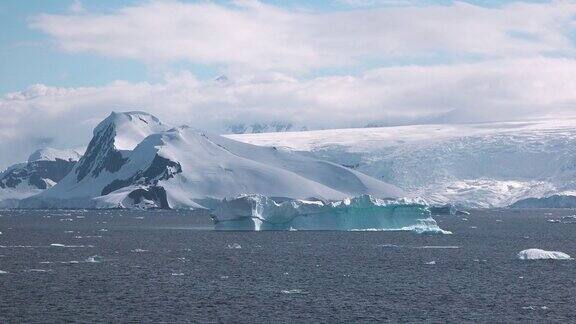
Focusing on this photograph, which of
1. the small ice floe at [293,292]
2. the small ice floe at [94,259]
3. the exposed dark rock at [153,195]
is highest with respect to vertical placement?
the small ice floe at [94,259]

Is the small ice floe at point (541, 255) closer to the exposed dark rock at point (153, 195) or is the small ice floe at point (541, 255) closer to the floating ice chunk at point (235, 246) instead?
the floating ice chunk at point (235, 246)

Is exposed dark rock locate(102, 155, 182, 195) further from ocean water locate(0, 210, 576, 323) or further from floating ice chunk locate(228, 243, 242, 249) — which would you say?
floating ice chunk locate(228, 243, 242, 249)

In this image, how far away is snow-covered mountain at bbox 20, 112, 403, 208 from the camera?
159750 millimetres

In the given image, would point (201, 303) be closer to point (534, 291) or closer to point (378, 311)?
point (378, 311)

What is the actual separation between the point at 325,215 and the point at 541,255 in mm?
33893

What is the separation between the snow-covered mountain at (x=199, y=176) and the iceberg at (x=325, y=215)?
178 feet

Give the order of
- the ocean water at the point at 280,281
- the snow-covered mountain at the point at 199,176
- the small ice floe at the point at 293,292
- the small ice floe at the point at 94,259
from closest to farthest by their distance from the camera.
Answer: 1. the ocean water at the point at 280,281
2. the small ice floe at the point at 293,292
3. the small ice floe at the point at 94,259
4. the snow-covered mountain at the point at 199,176

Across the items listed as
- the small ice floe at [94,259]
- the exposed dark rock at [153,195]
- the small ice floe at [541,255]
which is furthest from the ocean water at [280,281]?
the exposed dark rock at [153,195]

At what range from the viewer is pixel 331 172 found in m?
174

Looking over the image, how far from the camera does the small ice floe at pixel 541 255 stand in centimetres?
6300

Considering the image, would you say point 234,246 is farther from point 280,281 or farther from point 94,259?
point 280,281

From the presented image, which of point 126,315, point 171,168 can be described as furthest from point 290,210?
point 171,168

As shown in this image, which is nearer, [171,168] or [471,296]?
[471,296]

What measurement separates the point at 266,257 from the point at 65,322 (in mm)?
28984
